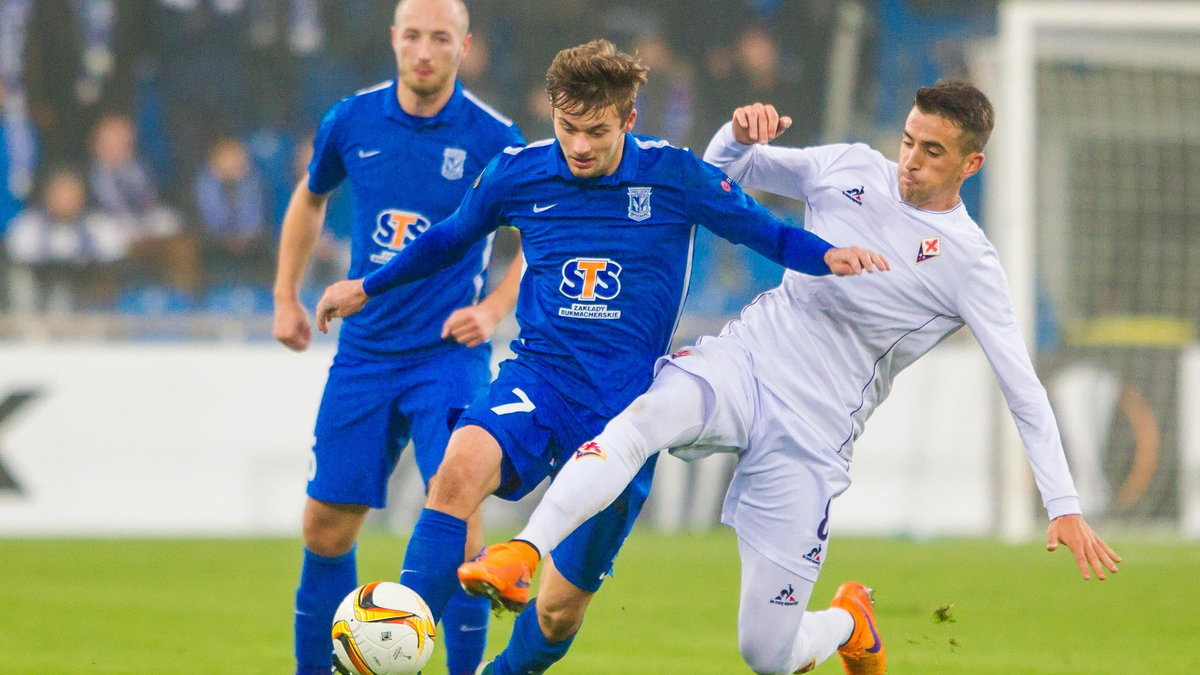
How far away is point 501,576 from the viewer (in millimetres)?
3686

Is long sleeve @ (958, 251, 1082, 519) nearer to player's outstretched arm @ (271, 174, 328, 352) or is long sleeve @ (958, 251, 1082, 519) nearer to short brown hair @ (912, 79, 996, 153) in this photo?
short brown hair @ (912, 79, 996, 153)

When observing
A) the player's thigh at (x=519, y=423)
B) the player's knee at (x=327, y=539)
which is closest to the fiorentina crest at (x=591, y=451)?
the player's thigh at (x=519, y=423)

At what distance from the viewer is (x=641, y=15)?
49.4 feet

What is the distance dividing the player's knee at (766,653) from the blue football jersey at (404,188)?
1406 mm

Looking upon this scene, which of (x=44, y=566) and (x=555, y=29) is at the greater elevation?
(x=555, y=29)

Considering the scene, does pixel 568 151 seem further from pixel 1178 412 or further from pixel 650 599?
pixel 1178 412

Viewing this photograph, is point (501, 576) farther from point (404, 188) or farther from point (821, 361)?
point (404, 188)

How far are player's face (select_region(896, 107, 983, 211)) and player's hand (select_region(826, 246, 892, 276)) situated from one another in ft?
1.63

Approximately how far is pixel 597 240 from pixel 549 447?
0.59 meters

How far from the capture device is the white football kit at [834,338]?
4586mm

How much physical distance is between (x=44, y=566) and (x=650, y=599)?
150 inches

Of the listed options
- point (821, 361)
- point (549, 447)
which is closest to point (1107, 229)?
point (821, 361)

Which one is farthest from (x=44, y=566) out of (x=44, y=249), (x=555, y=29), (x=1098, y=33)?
(x=1098, y=33)

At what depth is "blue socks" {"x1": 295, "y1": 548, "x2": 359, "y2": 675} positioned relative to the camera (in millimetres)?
5137
